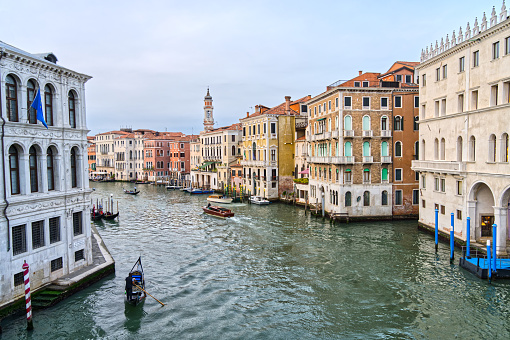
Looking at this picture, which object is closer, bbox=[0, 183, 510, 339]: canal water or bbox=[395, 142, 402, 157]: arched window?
bbox=[0, 183, 510, 339]: canal water

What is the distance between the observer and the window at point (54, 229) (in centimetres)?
1367

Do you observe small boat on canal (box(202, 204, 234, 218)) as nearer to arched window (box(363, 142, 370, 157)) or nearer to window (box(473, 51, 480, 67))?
arched window (box(363, 142, 370, 157))

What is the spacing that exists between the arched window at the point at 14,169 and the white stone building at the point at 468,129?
18.5 meters

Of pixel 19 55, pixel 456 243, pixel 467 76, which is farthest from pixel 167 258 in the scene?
pixel 467 76

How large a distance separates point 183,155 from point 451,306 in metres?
61.7

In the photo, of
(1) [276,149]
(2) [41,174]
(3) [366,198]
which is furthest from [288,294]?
(1) [276,149]

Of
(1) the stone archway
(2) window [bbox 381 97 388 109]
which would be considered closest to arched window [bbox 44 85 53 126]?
(1) the stone archway

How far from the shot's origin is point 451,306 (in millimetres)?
13266

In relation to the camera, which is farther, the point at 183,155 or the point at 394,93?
the point at 183,155

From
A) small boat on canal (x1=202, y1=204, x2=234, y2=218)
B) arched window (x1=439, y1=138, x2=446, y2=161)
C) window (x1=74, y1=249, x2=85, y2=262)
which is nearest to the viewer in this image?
window (x1=74, y1=249, x2=85, y2=262)

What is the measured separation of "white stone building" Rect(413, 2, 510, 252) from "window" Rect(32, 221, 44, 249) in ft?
59.3

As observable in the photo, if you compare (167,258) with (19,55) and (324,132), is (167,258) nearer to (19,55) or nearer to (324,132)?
(19,55)

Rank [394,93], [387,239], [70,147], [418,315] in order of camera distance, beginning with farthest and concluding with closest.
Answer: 1. [394,93]
2. [387,239]
3. [70,147]
4. [418,315]

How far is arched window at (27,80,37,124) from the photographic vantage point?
42.2ft
